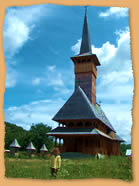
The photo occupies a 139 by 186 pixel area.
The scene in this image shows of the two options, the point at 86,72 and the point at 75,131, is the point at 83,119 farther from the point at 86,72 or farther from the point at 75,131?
the point at 86,72

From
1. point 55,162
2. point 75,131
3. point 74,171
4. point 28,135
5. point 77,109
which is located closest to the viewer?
point 55,162

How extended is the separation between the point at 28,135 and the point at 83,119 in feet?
17.7

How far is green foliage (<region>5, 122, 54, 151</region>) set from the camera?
963 cm

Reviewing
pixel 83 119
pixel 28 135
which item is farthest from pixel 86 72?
pixel 28 135

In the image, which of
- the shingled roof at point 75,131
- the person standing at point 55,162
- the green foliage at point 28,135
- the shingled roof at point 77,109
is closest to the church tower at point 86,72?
the shingled roof at point 77,109

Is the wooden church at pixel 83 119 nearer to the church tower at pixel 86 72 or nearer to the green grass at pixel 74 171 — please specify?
the church tower at pixel 86 72

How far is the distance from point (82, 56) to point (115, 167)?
45.1 feet

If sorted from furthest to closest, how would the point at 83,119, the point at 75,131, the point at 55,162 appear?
1. the point at 83,119
2. the point at 75,131
3. the point at 55,162

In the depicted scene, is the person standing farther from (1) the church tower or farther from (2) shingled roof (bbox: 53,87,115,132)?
(1) the church tower

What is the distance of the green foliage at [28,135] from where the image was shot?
963 cm

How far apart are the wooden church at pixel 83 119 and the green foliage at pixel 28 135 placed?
871mm

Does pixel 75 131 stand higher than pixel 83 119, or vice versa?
pixel 83 119

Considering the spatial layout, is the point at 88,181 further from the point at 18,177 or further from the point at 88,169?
the point at 18,177

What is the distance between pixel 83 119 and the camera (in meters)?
17.6
